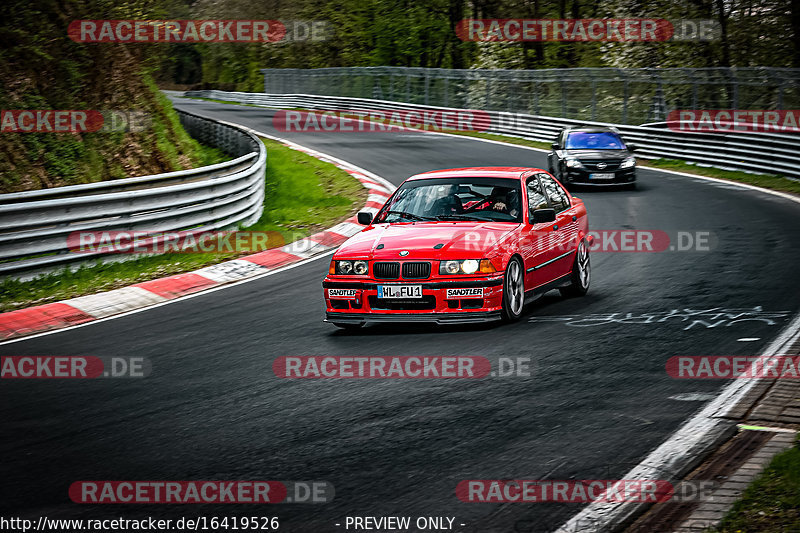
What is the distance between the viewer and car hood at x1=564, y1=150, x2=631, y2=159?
2178 cm

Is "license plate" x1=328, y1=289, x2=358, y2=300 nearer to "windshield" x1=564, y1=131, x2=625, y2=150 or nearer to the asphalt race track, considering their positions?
the asphalt race track

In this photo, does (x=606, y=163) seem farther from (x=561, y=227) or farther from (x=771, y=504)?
(x=771, y=504)

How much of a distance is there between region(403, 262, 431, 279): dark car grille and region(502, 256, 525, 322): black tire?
742 millimetres

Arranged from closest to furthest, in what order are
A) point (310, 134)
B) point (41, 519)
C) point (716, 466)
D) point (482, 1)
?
point (41, 519), point (716, 466), point (310, 134), point (482, 1)

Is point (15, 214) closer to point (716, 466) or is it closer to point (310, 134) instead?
point (716, 466)

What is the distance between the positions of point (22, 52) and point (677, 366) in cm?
1291

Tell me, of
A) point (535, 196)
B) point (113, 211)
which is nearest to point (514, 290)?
point (535, 196)

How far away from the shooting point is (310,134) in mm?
36469

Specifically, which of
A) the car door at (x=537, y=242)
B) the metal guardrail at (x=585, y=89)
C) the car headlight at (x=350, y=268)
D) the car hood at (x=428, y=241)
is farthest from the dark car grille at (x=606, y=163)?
the car headlight at (x=350, y=268)

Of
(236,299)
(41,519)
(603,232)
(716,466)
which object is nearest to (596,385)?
(716,466)

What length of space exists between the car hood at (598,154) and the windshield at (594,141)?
25cm

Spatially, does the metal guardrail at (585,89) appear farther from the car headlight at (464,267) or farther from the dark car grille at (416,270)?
the dark car grille at (416,270)

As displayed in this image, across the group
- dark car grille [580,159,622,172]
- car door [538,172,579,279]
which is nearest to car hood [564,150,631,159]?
dark car grille [580,159,622,172]

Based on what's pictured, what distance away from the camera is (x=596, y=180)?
2156 cm
